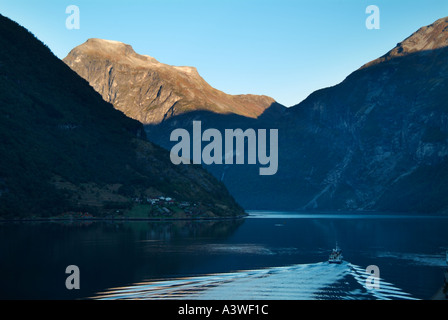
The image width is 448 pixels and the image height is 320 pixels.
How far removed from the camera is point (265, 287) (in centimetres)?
10106

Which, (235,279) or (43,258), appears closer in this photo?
(235,279)

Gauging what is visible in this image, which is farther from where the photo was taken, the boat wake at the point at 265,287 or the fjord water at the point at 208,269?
the fjord water at the point at 208,269

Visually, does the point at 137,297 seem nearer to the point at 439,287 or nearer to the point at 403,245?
the point at 439,287

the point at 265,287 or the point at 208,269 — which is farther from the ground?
the point at 208,269

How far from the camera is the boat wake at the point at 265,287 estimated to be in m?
91.4

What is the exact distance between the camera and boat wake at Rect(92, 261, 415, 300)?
9138 cm

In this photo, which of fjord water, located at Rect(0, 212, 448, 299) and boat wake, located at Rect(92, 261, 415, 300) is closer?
boat wake, located at Rect(92, 261, 415, 300)

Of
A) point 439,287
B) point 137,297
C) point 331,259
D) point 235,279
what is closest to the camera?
point 137,297

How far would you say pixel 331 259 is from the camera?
466 feet

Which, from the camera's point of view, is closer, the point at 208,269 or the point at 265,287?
the point at 265,287

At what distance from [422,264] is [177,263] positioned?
64178 millimetres
